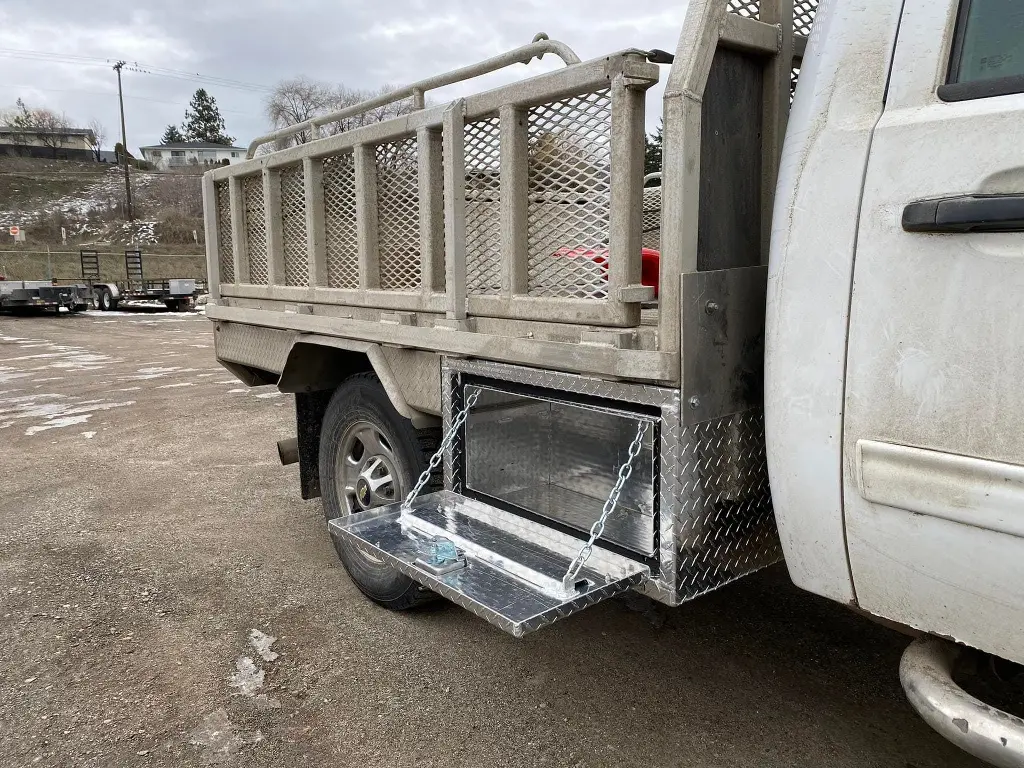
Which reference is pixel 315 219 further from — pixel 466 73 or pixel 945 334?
pixel 945 334

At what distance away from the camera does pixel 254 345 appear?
13.6 feet

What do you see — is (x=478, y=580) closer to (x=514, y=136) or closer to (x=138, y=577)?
(x=514, y=136)

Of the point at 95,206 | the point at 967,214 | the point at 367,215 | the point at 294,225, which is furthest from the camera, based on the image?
the point at 95,206

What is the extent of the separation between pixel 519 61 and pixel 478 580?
1740 mm

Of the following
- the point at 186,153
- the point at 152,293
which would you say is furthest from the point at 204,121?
the point at 152,293

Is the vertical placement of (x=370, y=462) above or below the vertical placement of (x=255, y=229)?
below

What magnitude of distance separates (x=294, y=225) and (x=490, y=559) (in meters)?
2.04

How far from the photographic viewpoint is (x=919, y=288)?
1557mm

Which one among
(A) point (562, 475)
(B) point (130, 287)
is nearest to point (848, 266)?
(A) point (562, 475)

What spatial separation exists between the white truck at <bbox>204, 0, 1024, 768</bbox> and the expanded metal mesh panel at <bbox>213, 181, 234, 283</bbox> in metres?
0.96

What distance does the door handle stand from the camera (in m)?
1.40

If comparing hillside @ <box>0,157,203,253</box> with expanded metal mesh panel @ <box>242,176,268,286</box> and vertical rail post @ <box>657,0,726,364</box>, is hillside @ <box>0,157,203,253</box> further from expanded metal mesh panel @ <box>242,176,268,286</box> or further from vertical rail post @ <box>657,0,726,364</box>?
vertical rail post @ <box>657,0,726,364</box>

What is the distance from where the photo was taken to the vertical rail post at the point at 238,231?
4.07 m

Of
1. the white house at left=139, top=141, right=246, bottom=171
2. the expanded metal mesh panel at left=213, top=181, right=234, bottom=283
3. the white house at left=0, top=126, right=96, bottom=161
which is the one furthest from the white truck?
the white house at left=0, top=126, right=96, bottom=161
